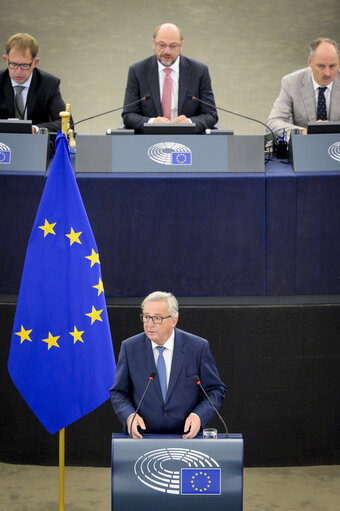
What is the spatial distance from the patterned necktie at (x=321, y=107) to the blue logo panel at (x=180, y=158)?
0.96m

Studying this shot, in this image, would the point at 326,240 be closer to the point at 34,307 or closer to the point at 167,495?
the point at 34,307

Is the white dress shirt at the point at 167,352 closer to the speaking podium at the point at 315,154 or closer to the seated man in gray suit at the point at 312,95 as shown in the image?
the speaking podium at the point at 315,154

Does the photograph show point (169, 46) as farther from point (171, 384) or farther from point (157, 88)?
point (171, 384)

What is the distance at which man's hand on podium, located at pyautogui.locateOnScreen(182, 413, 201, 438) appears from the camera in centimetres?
379

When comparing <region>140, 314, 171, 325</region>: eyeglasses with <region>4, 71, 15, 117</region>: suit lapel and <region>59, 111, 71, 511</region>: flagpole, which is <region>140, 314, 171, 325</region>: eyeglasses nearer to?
<region>59, 111, 71, 511</region>: flagpole

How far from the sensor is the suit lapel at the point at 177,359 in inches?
159

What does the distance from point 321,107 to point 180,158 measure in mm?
1013

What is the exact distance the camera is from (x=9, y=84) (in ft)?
18.3

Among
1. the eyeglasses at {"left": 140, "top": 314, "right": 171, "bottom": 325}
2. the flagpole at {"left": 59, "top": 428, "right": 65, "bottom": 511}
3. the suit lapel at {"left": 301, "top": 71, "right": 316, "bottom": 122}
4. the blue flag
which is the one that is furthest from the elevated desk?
the eyeglasses at {"left": 140, "top": 314, "right": 171, "bottom": 325}

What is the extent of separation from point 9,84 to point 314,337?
2.16m

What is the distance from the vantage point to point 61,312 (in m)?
4.53

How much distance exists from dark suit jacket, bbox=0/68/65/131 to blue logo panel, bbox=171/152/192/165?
807 millimetres

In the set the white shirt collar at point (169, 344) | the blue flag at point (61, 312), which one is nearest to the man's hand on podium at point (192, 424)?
the white shirt collar at point (169, 344)

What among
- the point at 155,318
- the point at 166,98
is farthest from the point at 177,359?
the point at 166,98
